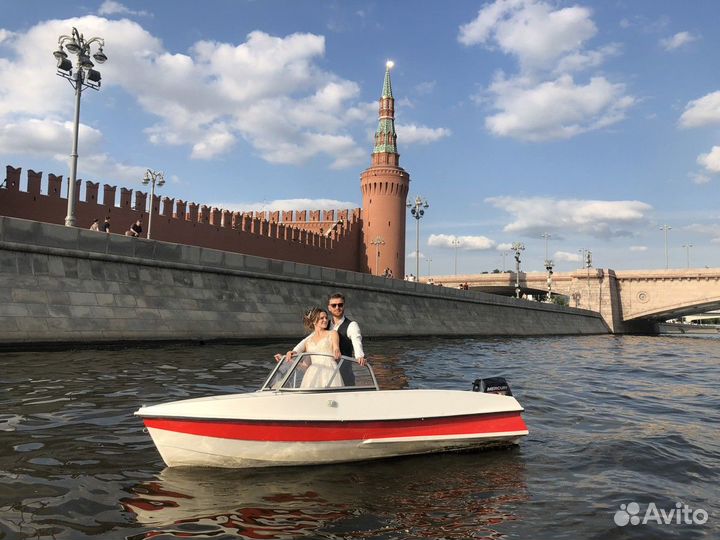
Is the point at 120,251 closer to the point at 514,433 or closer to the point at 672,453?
the point at 514,433

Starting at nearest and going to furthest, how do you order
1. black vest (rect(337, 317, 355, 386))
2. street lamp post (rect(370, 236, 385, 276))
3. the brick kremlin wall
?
1. black vest (rect(337, 317, 355, 386))
2. the brick kremlin wall
3. street lamp post (rect(370, 236, 385, 276))

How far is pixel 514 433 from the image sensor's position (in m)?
6.09

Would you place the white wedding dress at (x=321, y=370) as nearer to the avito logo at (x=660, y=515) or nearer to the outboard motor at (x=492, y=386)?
the outboard motor at (x=492, y=386)

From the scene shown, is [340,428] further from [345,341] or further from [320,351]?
[345,341]

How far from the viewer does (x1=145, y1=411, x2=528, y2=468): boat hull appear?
4754 mm

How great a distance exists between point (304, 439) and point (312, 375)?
62 cm

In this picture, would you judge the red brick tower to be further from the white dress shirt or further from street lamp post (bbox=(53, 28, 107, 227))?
the white dress shirt

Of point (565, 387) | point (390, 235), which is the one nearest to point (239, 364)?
point (565, 387)

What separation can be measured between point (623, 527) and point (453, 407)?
205 cm

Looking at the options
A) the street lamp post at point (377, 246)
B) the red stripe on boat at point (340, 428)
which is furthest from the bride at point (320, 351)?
the street lamp post at point (377, 246)

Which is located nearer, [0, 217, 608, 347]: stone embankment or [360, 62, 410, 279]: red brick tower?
[0, 217, 608, 347]: stone embankment

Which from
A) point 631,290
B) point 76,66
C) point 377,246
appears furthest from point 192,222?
point 631,290

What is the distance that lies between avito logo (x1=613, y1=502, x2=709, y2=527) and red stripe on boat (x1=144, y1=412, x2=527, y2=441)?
1703mm

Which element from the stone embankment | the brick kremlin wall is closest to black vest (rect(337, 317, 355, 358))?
the stone embankment
